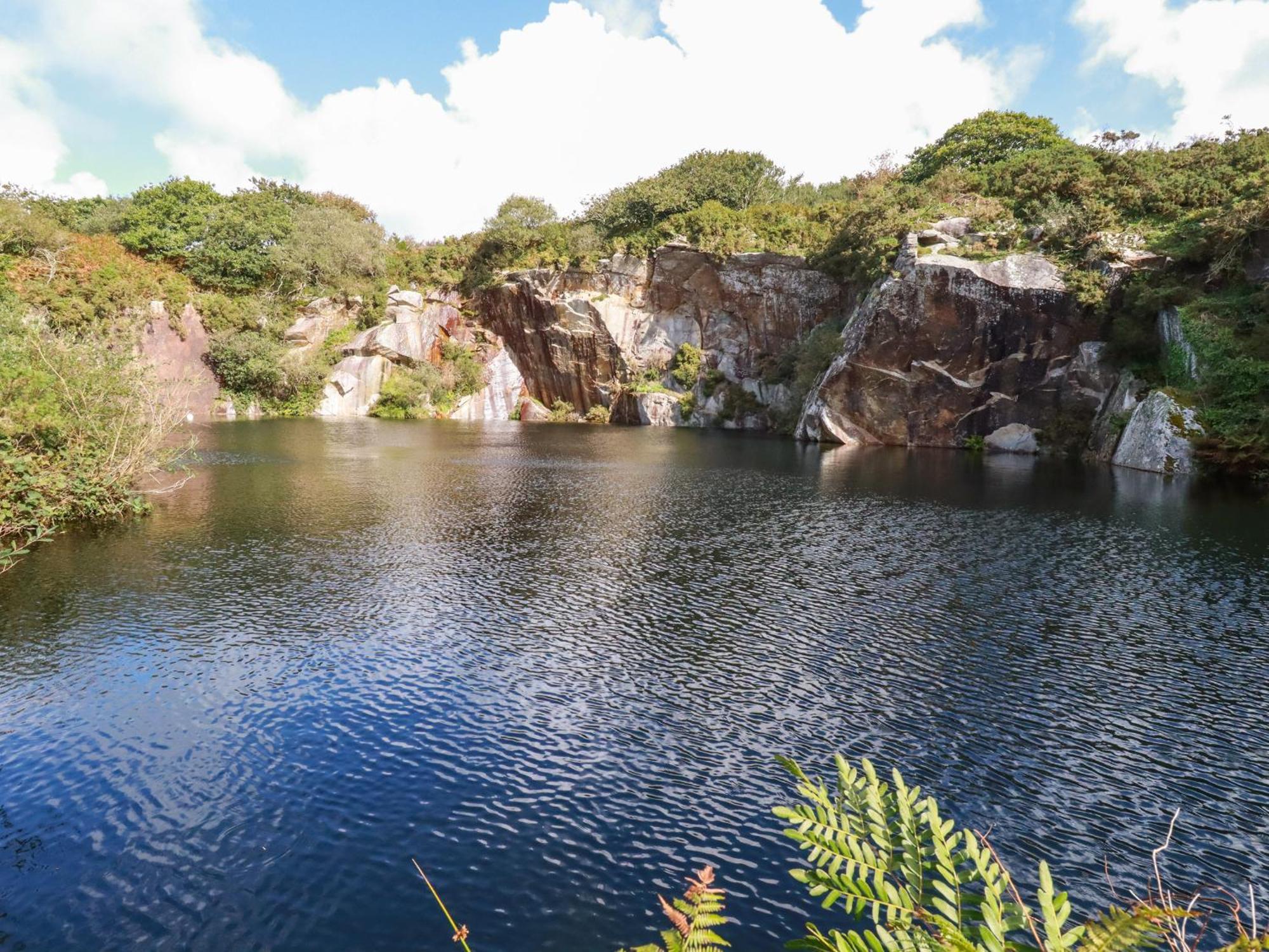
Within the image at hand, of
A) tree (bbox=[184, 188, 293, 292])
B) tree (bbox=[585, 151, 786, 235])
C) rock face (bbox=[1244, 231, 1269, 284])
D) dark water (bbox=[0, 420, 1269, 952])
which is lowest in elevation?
dark water (bbox=[0, 420, 1269, 952])

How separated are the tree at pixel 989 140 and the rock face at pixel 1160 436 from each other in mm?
29253

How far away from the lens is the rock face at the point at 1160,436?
3416cm

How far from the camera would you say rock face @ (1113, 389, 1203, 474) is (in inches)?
1345

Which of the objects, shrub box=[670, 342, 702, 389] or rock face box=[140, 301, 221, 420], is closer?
rock face box=[140, 301, 221, 420]

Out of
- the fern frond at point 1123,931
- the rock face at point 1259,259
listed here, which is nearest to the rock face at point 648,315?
the rock face at point 1259,259

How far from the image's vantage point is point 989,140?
59.8 meters

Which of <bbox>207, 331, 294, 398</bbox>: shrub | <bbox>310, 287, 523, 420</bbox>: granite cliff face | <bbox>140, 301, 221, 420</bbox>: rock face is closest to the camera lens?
<bbox>140, 301, 221, 420</bbox>: rock face

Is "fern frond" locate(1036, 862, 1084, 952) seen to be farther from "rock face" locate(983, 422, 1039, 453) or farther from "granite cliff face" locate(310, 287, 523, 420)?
"granite cliff face" locate(310, 287, 523, 420)

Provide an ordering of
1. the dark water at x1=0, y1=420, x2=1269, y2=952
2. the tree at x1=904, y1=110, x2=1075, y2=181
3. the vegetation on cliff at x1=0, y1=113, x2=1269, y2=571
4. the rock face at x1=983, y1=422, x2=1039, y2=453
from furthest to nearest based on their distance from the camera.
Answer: the tree at x1=904, y1=110, x2=1075, y2=181
the rock face at x1=983, y1=422, x2=1039, y2=453
the vegetation on cliff at x1=0, y1=113, x2=1269, y2=571
the dark water at x1=0, y1=420, x2=1269, y2=952

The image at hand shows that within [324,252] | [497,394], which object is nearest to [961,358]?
[497,394]

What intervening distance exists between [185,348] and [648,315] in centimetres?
4292

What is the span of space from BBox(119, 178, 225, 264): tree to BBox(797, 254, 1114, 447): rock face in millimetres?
64590

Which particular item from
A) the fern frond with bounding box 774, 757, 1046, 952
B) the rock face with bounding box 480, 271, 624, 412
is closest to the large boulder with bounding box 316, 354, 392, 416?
the rock face with bounding box 480, 271, 624, 412

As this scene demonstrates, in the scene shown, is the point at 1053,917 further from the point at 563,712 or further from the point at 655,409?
the point at 655,409
